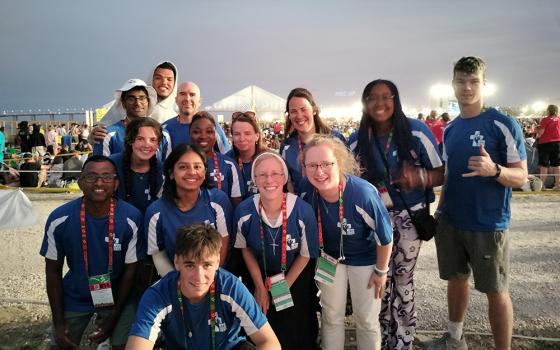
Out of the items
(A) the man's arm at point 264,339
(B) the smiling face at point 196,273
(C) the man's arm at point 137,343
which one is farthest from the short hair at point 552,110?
(C) the man's arm at point 137,343

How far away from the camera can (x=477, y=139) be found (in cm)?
322

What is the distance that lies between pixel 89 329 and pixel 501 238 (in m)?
4.02

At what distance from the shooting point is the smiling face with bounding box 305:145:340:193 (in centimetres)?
290

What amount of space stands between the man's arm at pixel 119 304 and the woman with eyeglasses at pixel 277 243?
0.87 metres

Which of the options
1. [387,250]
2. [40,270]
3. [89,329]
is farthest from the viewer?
[40,270]

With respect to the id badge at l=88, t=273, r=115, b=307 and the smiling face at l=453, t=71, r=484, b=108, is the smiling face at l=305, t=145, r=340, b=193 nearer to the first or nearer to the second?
the smiling face at l=453, t=71, r=484, b=108

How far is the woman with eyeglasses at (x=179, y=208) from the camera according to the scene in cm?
304

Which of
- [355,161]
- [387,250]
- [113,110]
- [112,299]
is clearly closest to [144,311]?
[112,299]

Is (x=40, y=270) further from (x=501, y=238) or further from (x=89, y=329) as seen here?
(x=501, y=238)

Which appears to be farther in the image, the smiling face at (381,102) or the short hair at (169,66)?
the short hair at (169,66)

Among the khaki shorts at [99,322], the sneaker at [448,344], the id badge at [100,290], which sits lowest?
the sneaker at [448,344]

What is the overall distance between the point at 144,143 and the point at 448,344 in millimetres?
3179

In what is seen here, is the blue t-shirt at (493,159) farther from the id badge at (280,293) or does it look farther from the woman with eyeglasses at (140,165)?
the woman with eyeglasses at (140,165)

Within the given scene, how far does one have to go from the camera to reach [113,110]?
4168 millimetres
